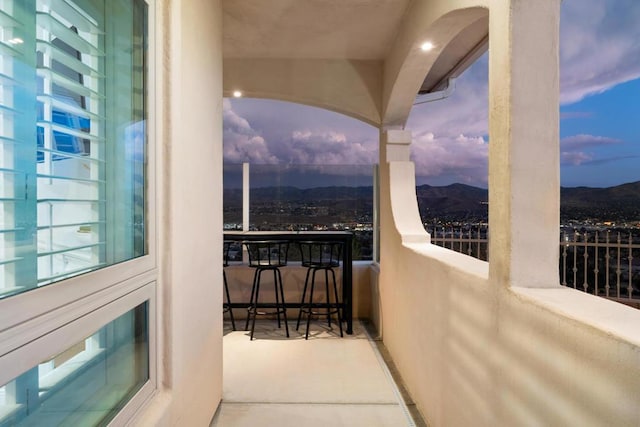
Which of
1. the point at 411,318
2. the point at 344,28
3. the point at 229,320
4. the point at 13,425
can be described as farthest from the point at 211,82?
the point at 229,320

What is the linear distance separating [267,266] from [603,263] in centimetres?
376

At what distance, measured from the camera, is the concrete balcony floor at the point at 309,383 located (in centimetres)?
238

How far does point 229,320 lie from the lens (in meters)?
4.47

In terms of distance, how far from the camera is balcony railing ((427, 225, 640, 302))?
3.94 meters

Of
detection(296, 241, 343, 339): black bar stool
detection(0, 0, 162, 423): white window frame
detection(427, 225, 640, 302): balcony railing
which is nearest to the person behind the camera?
detection(0, 0, 162, 423): white window frame

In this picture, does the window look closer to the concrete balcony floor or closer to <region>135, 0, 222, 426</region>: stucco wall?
<region>135, 0, 222, 426</region>: stucco wall

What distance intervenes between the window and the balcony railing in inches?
149

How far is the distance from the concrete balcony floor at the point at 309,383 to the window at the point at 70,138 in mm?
1662

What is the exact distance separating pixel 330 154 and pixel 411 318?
635cm

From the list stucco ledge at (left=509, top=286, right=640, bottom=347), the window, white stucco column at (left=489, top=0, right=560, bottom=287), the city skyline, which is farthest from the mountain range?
the window

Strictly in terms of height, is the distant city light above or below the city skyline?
below

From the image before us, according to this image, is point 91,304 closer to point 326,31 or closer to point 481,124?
point 326,31

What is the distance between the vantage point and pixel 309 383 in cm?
285

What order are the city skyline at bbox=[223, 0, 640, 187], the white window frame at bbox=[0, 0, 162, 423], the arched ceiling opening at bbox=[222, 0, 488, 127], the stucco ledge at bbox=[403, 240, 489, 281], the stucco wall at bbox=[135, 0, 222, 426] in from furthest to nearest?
the city skyline at bbox=[223, 0, 640, 187], the arched ceiling opening at bbox=[222, 0, 488, 127], the stucco ledge at bbox=[403, 240, 489, 281], the stucco wall at bbox=[135, 0, 222, 426], the white window frame at bbox=[0, 0, 162, 423]
